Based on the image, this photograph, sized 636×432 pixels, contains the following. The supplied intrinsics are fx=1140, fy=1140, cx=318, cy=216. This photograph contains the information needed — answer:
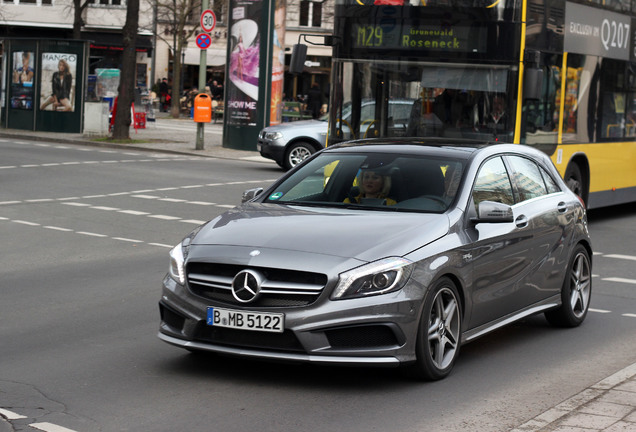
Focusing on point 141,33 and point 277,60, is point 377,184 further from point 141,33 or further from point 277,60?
point 141,33

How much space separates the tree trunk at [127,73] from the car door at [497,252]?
24.6 meters

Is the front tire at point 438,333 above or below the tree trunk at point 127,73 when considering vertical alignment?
below

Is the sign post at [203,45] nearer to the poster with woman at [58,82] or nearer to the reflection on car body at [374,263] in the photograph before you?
the poster with woman at [58,82]

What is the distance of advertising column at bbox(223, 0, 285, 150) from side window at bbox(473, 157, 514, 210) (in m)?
22.5

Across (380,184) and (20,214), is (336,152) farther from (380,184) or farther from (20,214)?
(20,214)

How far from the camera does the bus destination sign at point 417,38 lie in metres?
14.1

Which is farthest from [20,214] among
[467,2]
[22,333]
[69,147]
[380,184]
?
[69,147]

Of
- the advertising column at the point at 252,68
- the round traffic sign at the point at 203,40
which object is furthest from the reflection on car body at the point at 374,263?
the round traffic sign at the point at 203,40

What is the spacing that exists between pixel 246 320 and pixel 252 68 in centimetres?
2451

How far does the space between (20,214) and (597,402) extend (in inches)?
431

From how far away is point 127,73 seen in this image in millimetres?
31766

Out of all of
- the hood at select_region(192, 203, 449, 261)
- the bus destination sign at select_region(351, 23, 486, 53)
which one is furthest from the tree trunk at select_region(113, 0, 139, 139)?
the hood at select_region(192, 203, 449, 261)

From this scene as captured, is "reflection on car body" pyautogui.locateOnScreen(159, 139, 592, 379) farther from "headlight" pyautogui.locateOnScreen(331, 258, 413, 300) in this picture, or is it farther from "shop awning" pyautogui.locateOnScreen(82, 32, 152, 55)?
"shop awning" pyautogui.locateOnScreen(82, 32, 152, 55)

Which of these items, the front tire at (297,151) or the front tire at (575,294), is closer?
the front tire at (575,294)
